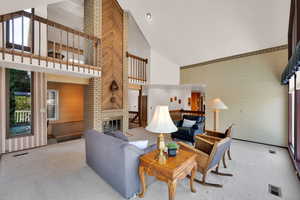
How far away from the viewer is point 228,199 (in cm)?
201

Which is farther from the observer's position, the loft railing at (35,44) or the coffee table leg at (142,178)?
the loft railing at (35,44)

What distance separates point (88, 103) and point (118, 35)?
289cm

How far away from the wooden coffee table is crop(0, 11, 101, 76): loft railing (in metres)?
3.21

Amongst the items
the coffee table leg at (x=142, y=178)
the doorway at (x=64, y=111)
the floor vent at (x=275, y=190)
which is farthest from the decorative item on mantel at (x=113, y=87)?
the floor vent at (x=275, y=190)

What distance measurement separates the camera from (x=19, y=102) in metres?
3.82

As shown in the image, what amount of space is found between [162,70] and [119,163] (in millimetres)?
5033

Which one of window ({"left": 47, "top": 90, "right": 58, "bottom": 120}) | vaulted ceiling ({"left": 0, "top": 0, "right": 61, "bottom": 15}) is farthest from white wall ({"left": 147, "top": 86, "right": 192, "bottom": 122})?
vaulted ceiling ({"left": 0, "top": 0, "right": 61, "bottom": 15})

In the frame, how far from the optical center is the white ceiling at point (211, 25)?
337 centimetres

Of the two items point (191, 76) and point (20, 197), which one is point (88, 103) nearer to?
point (20, 197)

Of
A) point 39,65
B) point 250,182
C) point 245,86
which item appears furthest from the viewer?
point 245,86

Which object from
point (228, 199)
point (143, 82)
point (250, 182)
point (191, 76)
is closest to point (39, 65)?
point (143, 82)

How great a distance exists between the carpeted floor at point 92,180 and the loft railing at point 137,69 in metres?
3.61

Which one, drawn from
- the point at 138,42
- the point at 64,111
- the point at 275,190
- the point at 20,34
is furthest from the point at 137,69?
the point at 275,190

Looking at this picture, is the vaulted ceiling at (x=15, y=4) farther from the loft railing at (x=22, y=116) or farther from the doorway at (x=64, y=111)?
the doorway at (x=64, y=111)
